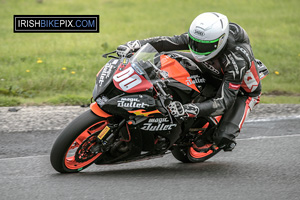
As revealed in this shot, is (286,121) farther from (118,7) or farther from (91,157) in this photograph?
(118,7)

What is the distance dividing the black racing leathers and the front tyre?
39.7 inches

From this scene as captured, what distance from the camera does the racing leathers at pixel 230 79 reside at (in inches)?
189

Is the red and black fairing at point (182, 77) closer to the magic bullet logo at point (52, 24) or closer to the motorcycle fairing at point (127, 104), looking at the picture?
the motorcycle fairing at point (127, 104)

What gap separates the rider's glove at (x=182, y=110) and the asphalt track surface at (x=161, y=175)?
0.65 metres

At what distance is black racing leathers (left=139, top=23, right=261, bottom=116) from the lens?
477 centimetres

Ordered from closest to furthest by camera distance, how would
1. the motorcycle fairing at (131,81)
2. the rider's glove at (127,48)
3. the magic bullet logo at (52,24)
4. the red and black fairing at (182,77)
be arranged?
the motorcycle fairing at (131,81) < the red and black fairing at (182,77) < the rider's glove at (127,48) < the magic bullet logo at (52,24)

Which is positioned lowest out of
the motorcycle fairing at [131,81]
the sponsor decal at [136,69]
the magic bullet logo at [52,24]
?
the motorcycle fairing at [131,81]

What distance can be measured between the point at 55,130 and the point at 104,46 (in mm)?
5325

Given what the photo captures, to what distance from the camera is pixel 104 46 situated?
37.9 ft

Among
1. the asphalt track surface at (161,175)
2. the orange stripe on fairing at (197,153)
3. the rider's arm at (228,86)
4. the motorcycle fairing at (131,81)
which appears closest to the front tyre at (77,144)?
the asphalt track surface at (161,175)

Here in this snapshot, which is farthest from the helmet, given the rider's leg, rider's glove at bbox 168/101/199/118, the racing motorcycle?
the rider's leg

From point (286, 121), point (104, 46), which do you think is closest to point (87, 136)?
point (286, 121)

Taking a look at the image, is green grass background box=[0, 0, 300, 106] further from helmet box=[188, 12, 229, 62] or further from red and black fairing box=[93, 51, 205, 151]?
helmet box=[188, 12, 229, 62]

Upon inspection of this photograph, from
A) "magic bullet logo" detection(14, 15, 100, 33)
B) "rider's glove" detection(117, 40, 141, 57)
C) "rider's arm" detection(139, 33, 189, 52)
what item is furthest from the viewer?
"magic bullet logo" detection(14, 15, 100, 33)
